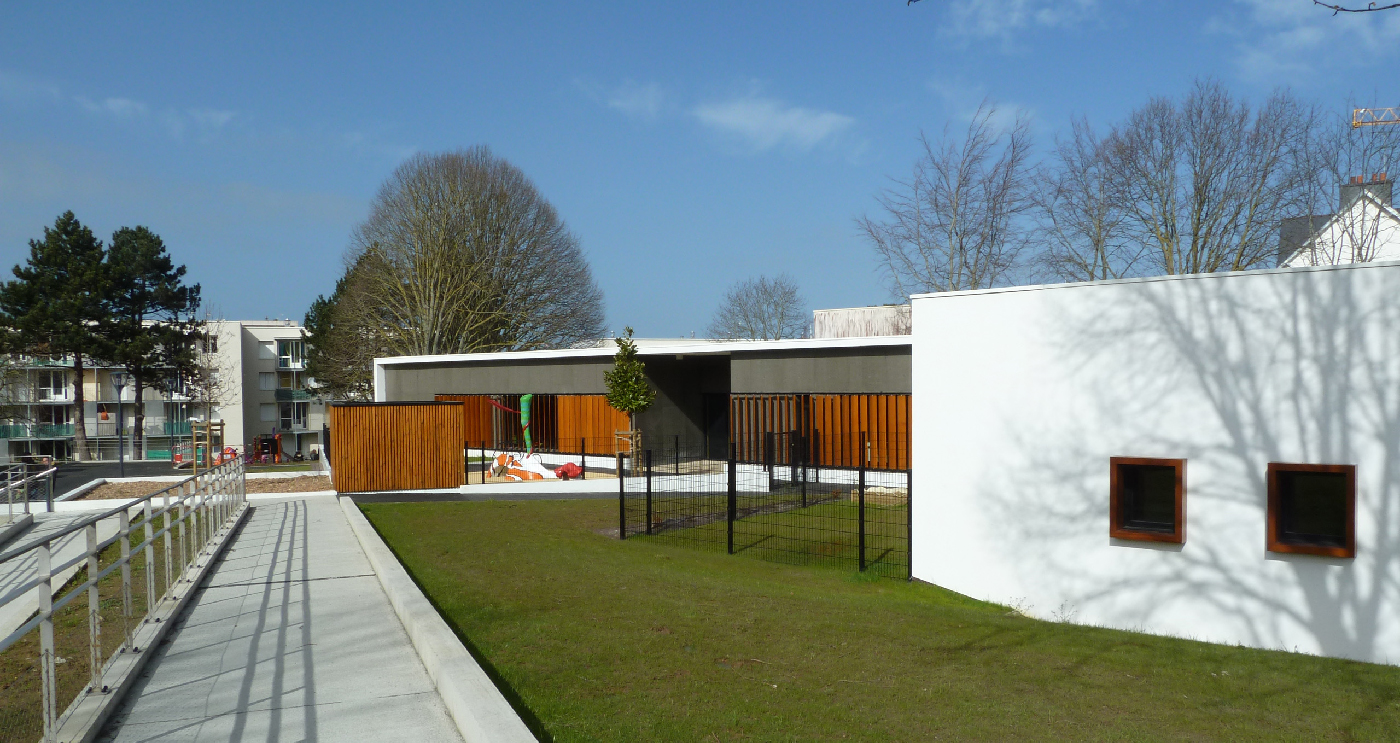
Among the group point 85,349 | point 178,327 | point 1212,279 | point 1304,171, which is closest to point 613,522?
point 1212,279

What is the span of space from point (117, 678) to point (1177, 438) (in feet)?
30.6

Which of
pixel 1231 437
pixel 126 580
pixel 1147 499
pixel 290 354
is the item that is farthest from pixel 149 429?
pixel 1231 437

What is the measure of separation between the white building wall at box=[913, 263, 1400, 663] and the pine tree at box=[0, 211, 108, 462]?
49480mm

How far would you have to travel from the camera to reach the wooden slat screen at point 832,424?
23.0 metres

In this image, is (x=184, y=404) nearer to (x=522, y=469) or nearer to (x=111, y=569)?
(x=522, y=469)

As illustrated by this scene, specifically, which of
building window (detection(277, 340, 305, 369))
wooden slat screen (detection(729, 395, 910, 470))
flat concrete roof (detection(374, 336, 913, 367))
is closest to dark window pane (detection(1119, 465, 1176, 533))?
flat concrete roof (detection(374, 336, 913, 367))

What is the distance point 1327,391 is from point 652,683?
702 cm

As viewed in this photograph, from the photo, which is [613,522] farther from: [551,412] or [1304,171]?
[1304,171]

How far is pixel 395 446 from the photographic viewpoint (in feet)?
71.6

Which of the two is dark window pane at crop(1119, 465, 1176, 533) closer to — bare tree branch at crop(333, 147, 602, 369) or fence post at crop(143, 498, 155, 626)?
fence post at crop(143, 498, 155, 626)

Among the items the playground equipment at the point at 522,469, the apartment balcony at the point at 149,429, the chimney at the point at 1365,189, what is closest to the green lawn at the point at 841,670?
the playground equipment at the point at 522,469

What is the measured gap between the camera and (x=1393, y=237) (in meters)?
26.5

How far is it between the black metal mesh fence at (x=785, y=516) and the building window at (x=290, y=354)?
2184 inches

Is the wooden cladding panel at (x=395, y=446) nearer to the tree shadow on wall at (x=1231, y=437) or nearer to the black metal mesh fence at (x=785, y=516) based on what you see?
the black metal mesh fence at (x=785, y=516)
